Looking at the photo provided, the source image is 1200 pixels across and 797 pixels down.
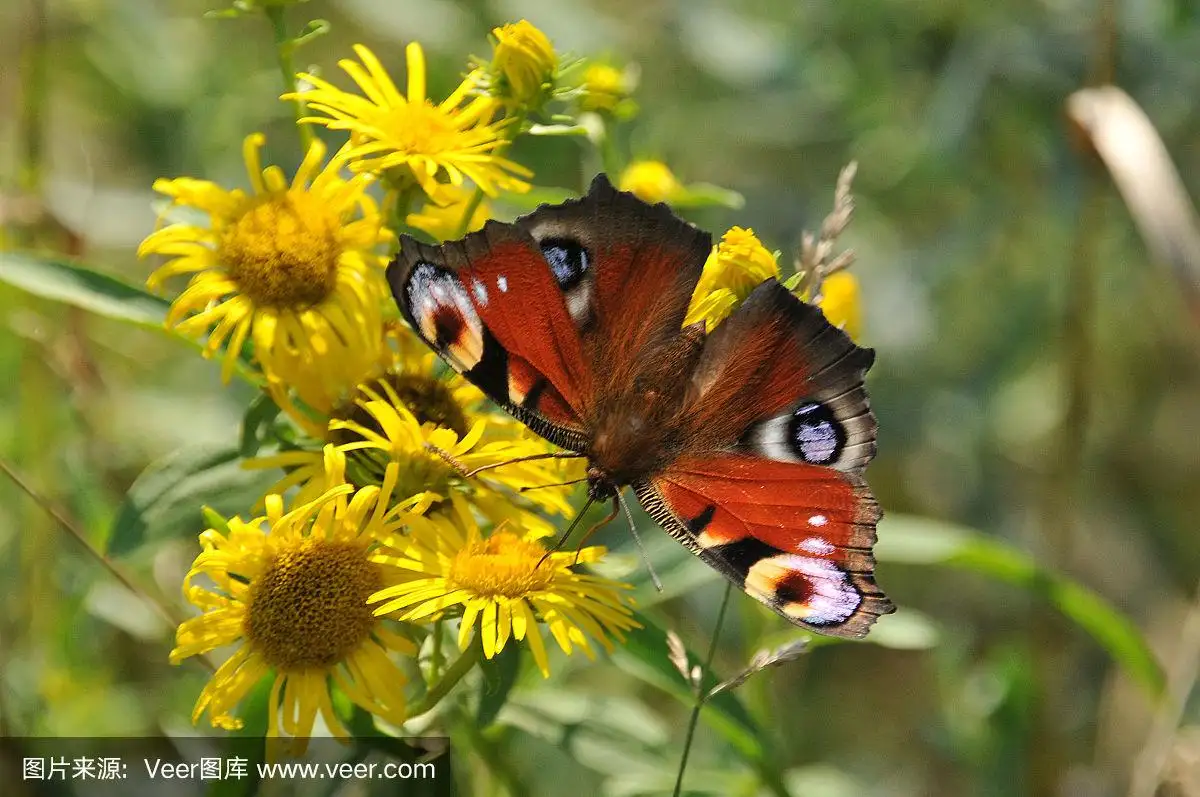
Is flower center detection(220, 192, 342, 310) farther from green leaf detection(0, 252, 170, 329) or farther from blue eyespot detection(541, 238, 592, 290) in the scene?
blue eyespot detection(541, 238, 592, 290)

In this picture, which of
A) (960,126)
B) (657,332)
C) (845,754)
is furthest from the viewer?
(845,754)

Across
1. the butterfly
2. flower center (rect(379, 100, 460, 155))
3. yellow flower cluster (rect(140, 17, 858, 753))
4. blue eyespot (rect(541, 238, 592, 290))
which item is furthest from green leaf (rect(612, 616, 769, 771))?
flower center (rect(379, 100, 460, 155))

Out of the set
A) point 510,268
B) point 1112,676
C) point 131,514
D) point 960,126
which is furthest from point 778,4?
point 131,514

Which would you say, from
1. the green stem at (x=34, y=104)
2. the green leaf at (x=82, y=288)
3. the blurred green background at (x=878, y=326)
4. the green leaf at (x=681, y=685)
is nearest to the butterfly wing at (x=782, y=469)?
the green leaf at (x=681, y=685)

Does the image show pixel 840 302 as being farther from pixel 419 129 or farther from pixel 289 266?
pixel 289 266

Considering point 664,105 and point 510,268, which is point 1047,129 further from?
point 510,268

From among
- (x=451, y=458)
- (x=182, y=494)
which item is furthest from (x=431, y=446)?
(x=182, y=494)
